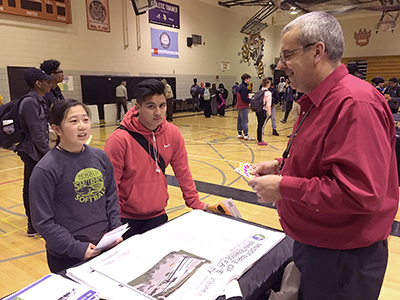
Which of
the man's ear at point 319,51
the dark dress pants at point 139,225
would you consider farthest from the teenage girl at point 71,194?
the man's ear at point 319,51

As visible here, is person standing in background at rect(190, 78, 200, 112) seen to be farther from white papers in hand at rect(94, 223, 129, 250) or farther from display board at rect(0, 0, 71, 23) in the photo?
white papers in hand at rect(94, 223, 129, 250)

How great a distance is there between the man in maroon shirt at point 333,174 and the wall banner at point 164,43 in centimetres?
1353

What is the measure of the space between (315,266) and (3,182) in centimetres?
520

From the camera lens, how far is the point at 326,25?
106 cm

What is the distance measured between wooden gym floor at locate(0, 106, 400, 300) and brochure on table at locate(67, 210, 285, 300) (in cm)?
143

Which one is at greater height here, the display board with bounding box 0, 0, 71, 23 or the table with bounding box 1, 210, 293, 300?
the display board with bounding box 0, 0, 71, 23

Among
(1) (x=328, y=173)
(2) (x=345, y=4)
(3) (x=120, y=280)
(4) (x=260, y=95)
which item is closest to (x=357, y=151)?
(1) (x=328, y=173)

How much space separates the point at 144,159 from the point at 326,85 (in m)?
1.27

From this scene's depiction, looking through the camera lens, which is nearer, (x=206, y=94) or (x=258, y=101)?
(x=258, y=101)

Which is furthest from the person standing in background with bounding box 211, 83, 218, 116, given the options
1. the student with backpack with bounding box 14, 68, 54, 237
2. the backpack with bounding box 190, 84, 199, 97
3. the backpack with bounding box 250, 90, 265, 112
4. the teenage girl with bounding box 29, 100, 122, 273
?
the teenage girl with bounding box 29, 100, 122, 273

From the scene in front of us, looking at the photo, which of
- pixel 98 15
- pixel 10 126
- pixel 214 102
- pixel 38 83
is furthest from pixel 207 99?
pixel 10 126

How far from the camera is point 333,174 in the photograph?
1.01 m

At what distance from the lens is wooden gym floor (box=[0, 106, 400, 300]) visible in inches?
99.0

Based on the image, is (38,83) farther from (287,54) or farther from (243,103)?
(243,103)
